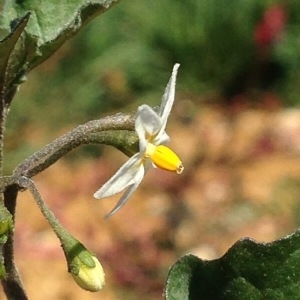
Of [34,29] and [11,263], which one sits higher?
[34,29]

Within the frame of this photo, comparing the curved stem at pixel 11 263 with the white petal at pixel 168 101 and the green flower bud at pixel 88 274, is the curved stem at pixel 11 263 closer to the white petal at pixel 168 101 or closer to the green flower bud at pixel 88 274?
the green flower bud at pixel 88 274

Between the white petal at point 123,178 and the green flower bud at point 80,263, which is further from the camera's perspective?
the green flower bud at point 80,263

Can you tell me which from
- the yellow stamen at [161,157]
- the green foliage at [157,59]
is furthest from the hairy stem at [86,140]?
the green foliage at [157,59]

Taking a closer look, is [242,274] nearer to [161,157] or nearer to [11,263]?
[161,157]

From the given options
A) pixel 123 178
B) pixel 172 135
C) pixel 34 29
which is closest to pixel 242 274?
pixel 123 178

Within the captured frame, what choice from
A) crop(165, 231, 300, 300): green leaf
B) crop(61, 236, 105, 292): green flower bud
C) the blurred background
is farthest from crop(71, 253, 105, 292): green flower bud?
the blurred background

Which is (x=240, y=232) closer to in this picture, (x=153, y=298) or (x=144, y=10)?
(x=153, y=298)

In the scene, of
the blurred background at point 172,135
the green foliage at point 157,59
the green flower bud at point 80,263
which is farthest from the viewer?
the green foliage at point 157,59

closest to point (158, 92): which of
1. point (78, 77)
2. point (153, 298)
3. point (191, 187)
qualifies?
point (78, 77)
